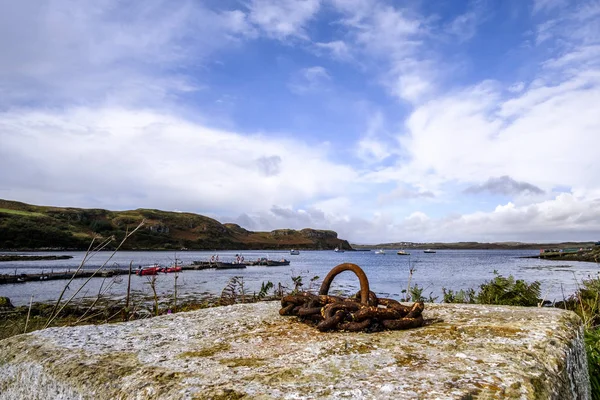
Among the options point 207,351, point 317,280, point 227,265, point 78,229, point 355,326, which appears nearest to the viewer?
point 207,351

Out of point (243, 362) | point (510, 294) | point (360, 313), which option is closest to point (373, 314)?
point (360, 313)

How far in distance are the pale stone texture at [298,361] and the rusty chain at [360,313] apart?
77 millimetres

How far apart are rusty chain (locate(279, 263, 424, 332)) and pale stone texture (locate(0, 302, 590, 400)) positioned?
0.08 meters

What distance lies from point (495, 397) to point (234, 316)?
2077 millimetres

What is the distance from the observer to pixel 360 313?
2.37 metres

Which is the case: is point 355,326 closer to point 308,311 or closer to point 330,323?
point 330,323

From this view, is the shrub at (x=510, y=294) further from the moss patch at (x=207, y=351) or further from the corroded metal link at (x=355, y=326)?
the moss patch at (x=207, y=351)

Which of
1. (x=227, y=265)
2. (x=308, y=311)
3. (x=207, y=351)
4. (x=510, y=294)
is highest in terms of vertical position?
(x=308, y=311)

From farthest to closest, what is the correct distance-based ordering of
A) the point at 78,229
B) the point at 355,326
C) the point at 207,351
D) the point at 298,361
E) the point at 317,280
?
the point at 78,229 < the point at 317,280 < the point at 355,326 < the point at 207,351 < the point at 298,361

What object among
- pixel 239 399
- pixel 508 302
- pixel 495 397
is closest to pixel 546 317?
pixel 495 397

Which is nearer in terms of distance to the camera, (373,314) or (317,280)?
(373,314)

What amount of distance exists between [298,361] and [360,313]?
2.37 ft

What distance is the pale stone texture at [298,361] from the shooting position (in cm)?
142

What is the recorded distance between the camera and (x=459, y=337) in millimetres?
2141
